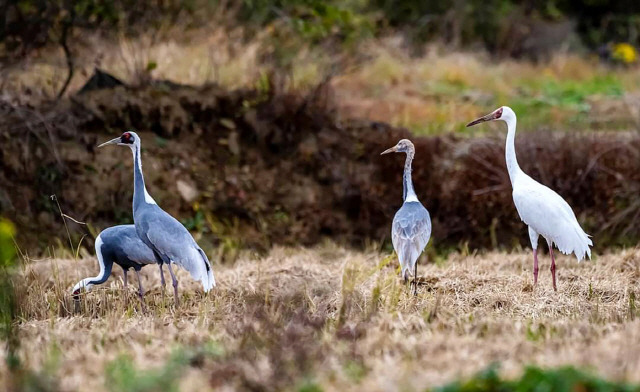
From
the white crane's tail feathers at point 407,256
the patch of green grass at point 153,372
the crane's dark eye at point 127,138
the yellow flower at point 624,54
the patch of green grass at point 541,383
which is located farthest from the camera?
the yellow flower at point 624,54

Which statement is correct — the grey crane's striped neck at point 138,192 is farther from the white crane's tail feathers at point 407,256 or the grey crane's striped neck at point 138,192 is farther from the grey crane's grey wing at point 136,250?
the white crane's tail feathers at point 407,256

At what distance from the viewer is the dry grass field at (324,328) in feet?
17.0

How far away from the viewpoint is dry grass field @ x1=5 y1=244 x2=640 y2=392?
5.17 metres

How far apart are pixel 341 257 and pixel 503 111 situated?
282cm

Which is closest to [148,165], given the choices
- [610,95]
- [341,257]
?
[341,257]

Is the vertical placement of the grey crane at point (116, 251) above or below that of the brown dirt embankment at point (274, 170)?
above

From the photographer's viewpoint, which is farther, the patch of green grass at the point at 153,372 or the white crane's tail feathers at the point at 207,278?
the white crane's tail feathers at the point at 207,278

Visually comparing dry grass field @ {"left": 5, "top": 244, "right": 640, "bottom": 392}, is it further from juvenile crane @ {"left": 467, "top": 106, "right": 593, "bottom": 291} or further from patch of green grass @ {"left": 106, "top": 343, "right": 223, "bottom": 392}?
juvenile crane @ {"left": 467, "top": 106, "right": 593, "bottom": 291}

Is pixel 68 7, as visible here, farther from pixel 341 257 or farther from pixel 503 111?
pixel 503 111

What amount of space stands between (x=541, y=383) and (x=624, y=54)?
60.1ft

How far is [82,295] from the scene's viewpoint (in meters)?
7.77

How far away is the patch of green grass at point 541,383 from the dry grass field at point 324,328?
0.21 meters

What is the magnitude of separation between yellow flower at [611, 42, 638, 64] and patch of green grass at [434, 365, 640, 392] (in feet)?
59.3

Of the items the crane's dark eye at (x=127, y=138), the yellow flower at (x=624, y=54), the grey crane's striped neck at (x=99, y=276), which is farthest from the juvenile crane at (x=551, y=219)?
the yellow flower at (x=624, y=54)
